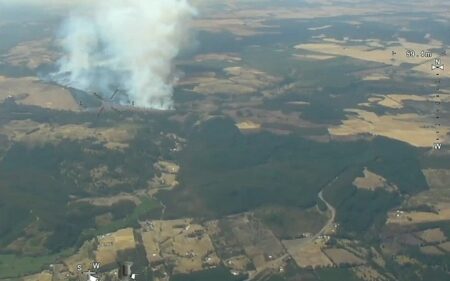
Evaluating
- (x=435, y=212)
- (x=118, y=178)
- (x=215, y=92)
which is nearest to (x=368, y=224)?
(x=435, y=212)

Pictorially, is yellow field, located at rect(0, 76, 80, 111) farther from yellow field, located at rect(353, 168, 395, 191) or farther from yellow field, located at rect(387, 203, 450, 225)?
yellow field, located at rect(387, 203, 450, 225)

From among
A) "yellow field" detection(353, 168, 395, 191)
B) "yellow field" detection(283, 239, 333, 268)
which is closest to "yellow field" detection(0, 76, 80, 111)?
"yellow field" detection(353, 168, 395, 191)

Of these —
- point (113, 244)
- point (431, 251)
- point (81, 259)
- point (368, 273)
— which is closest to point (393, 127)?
→ point (431, 251)

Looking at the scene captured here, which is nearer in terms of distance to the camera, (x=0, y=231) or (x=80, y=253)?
(x=80, y=253)

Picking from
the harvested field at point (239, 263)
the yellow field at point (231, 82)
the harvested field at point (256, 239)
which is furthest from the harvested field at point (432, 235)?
the yellow field at point (231, 82)

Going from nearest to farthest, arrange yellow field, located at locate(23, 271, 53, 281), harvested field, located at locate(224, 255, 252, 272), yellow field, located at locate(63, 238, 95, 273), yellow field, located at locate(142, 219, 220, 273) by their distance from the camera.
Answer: yellow field, located at locate(23, 271, 53, 281)
harvested field, located at locate(224, 255, 252, 272)
yellow field, located at locate(63, 238, 95, 273)
yellow field, located at locate(142, 219, 220, 273)

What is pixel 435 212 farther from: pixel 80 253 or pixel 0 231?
pixel 0 231

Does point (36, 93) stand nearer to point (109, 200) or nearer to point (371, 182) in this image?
point (109, 200)
